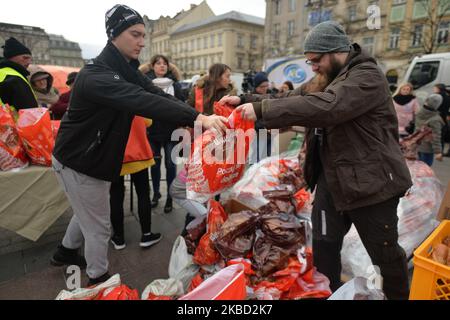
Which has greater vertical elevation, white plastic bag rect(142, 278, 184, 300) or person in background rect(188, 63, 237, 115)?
person in background rect(188, 63, 237, 115)

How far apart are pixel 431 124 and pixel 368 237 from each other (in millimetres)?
4269

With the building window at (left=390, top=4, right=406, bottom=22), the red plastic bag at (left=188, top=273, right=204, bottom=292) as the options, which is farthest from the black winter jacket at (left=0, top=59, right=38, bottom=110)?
the building window at (left=390, top=4, right=406, bottom=22)

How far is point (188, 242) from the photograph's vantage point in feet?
7.14

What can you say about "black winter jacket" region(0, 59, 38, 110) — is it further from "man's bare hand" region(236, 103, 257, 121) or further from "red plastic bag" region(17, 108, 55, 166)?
"man's bare hand" region(236, 103, 257, 121)

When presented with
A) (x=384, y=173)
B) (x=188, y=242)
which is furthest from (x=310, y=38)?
(x=188, y=242)

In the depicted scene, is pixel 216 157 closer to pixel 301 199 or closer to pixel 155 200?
pixel 301 199

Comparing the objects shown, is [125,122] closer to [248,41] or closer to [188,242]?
[188,242]

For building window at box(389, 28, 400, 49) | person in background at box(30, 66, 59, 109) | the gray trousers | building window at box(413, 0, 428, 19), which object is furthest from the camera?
building window at box(389, 28, 400, 49)

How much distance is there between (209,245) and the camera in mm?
2012

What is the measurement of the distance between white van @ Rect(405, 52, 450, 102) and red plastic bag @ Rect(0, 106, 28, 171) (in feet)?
29.9

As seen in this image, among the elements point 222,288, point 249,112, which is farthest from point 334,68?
point 222,288

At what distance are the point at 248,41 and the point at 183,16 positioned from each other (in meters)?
16.6

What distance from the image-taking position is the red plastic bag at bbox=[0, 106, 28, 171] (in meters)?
2.38
